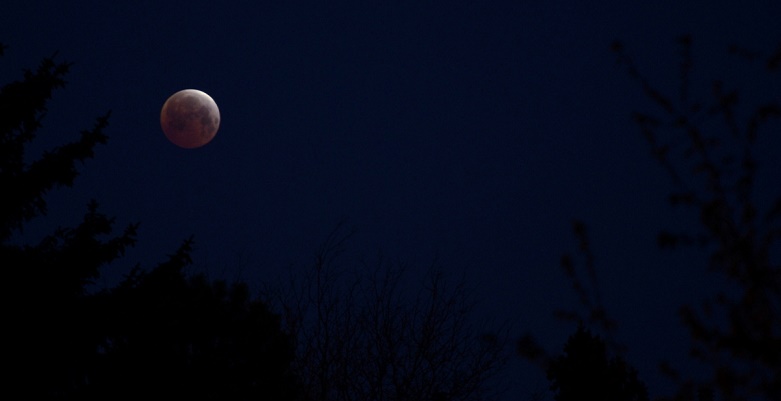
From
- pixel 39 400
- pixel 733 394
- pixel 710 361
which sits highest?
pixel 39 400

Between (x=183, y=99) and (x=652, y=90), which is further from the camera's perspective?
(x=183, y=99)

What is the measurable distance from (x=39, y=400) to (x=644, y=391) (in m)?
18.9

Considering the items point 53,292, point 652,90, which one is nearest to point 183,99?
point 53,292

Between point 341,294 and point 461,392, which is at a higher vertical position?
point 341,294

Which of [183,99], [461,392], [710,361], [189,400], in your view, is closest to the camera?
[710,361]

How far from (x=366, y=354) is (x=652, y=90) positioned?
34.4 ft

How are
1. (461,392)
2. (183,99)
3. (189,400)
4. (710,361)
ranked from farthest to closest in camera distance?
(183,99), (461,392), (189,400), (710,361)

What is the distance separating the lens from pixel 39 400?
944 cm

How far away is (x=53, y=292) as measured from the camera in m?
9.87

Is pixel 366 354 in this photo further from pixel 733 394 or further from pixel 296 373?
pixel 733 394

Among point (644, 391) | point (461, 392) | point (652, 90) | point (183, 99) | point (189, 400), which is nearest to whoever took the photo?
point (652, 90)

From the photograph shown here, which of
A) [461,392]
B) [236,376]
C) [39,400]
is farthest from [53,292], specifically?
[461,392]

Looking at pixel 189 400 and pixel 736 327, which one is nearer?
pixel 736 327

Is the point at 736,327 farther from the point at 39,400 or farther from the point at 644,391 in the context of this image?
the point at 644,391
